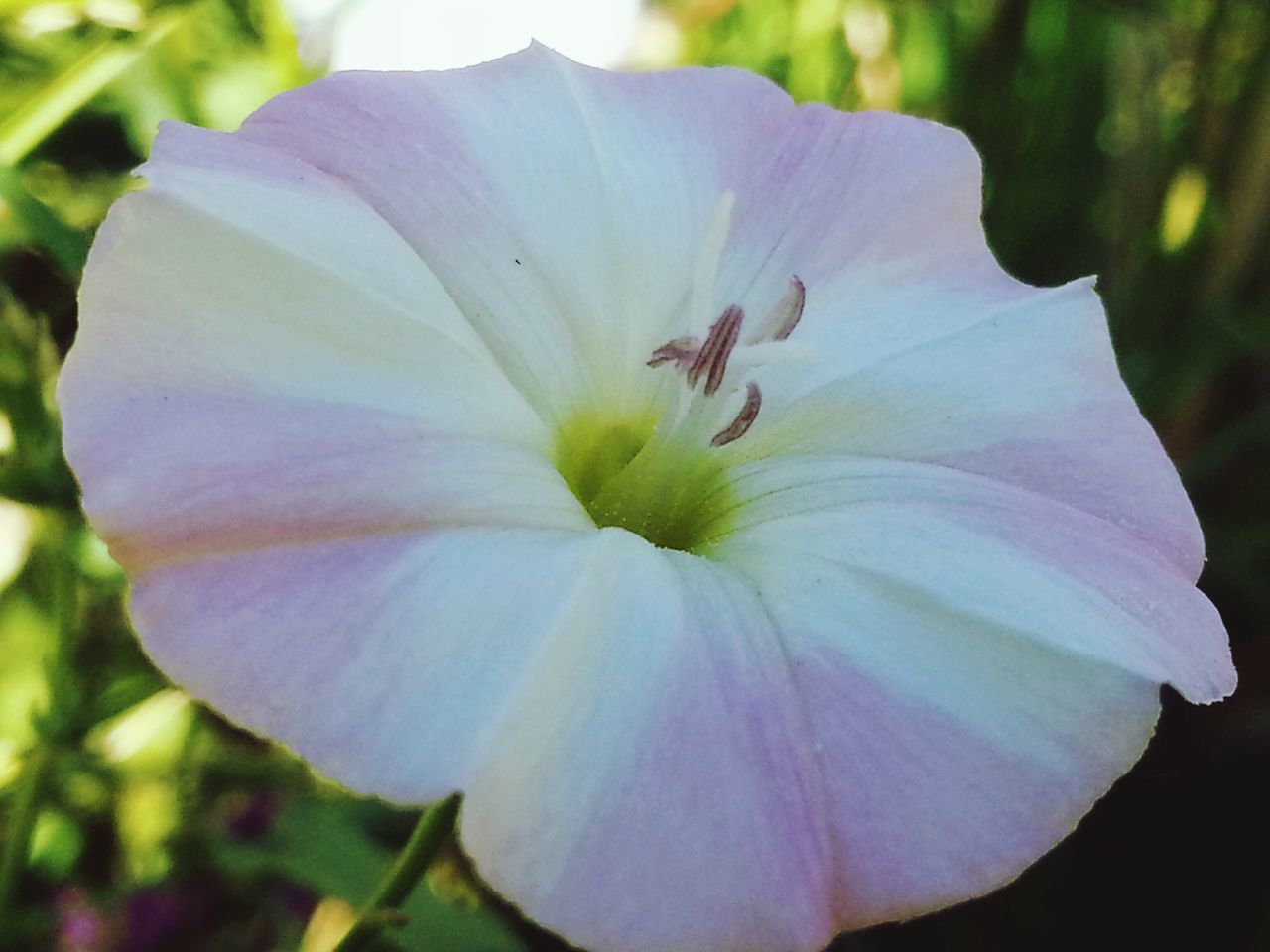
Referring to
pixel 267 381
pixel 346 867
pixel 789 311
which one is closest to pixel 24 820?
pixel 346 867

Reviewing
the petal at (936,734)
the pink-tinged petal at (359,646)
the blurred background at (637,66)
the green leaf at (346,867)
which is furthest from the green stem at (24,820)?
the petal at (936,734)

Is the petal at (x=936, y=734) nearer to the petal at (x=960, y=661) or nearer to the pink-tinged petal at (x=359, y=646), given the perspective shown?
the petal at (x=960, y=661)

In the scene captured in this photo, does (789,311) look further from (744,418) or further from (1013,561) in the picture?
(1013,561)

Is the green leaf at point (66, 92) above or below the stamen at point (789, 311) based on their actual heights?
above

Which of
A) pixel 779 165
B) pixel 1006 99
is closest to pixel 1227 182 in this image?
pixel 1006 99

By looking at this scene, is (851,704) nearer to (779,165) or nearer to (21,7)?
(779,165)
